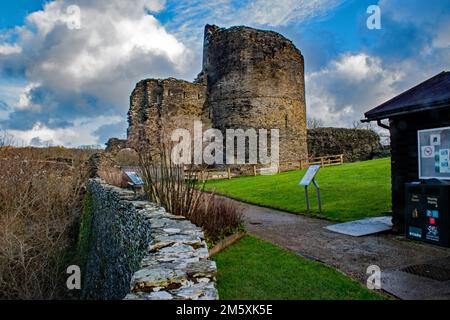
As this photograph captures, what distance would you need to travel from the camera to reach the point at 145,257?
427 cm

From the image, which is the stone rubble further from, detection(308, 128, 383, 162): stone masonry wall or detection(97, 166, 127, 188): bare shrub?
detection(308, 128, 383, 162): stone masonry wall

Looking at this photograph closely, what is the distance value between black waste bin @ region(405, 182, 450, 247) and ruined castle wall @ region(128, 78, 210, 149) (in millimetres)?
22471

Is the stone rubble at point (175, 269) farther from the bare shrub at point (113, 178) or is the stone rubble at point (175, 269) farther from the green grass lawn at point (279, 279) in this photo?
the bare shrub at point (113, 178)

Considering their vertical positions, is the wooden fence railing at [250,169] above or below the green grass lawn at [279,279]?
above

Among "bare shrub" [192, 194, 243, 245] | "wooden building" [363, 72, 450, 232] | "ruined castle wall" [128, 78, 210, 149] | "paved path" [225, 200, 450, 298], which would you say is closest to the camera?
"paved path" [225, 200, 450, 298]

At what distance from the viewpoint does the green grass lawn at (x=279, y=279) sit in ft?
15.8

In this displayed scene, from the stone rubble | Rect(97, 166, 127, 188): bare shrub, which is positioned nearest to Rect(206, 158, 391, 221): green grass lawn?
Rect(97, 166, 127, 188): bare shrub

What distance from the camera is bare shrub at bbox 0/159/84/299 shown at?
988cm

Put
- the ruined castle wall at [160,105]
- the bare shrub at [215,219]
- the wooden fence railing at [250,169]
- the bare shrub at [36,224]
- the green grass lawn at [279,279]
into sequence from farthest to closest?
1. the ruined castle wall at [160,105]
2. the wooden fence railing at [250,169]
3. the bare shrub at [36,224]
4. the bare shrub at [215,219]
5. the green grass lawn at [279,279]

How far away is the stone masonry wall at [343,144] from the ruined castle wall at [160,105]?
34.8ft

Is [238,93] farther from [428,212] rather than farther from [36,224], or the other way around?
[428,212]

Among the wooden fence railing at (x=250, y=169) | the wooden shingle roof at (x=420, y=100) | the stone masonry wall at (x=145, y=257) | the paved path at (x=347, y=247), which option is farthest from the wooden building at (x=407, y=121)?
the wooden fence railing at (x=250, y=169)

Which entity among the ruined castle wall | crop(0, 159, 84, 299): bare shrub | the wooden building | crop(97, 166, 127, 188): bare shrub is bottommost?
crop(0, 159, 84, 299): bare shrub

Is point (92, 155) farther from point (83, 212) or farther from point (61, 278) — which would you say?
point (61, 278)
